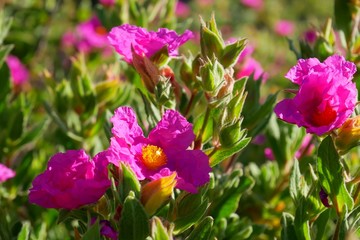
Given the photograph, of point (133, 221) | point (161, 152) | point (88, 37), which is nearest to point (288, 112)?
point (161, 152)

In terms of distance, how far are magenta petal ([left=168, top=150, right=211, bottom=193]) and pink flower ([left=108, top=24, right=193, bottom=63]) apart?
11.3 inches

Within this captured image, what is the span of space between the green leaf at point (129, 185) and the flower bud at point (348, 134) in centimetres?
48

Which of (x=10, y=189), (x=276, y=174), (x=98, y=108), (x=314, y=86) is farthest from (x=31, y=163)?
(x=314, y=86)

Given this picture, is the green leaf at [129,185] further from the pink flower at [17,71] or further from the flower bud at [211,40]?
the pink flower at [17,71]

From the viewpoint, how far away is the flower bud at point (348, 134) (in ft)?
4.13

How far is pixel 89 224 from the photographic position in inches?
47.7

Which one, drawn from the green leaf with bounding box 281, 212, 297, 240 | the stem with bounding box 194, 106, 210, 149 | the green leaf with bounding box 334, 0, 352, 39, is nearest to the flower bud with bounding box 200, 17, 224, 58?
the stem with bounding box 194, 106, 210, 149

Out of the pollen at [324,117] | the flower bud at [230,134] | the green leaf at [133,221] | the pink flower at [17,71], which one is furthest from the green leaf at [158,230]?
the pink flower at [17,71]

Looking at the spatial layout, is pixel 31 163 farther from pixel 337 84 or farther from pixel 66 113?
pixel 337 84

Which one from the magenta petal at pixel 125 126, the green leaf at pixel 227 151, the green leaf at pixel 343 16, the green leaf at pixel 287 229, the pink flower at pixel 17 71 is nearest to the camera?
the magenta petal at pixel 125 126

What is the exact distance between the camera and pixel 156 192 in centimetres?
113

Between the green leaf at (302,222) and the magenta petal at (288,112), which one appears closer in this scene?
the magenta petal at (288,112)

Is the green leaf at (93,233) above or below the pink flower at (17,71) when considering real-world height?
above

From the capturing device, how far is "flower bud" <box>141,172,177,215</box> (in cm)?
113
